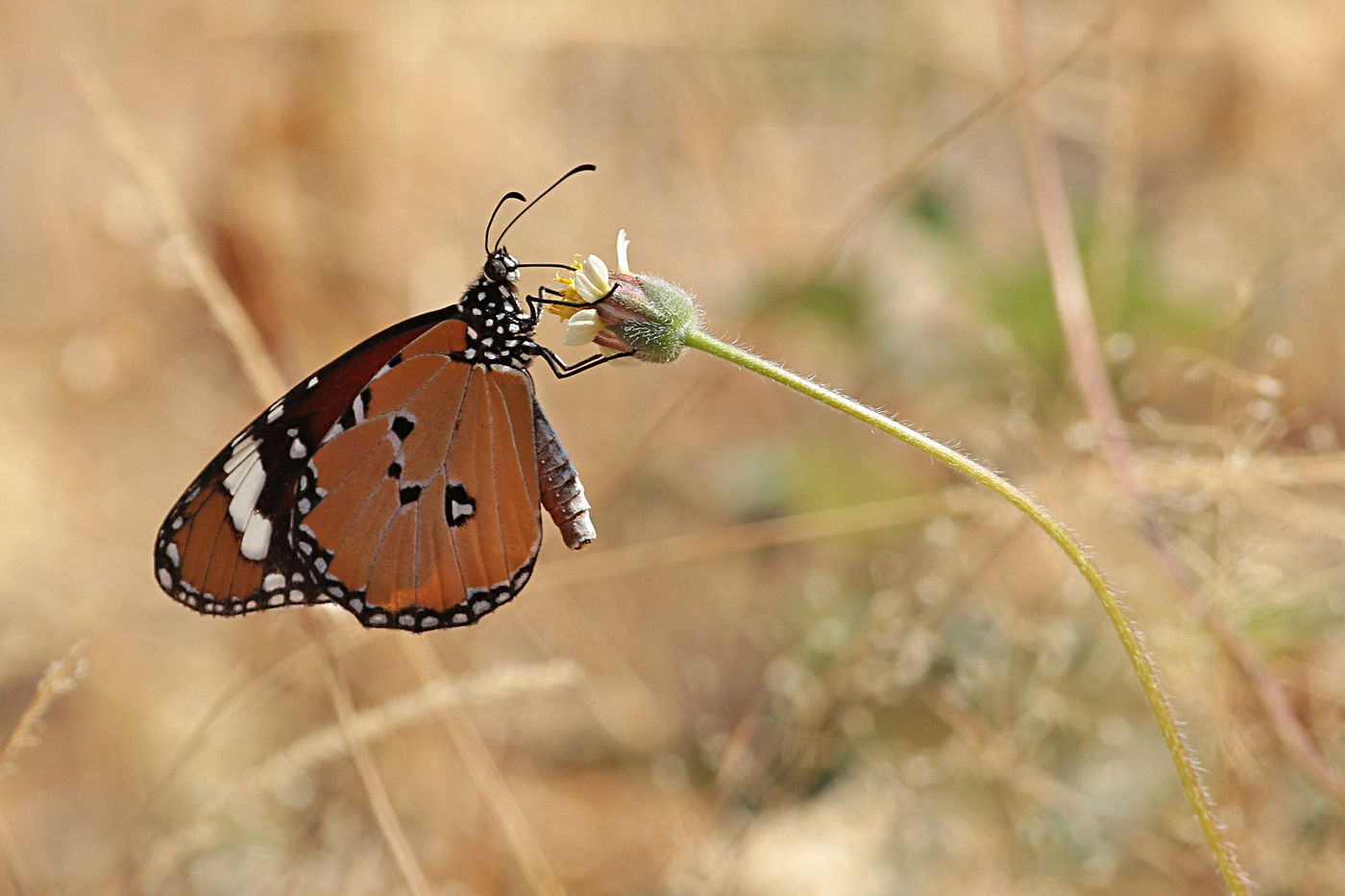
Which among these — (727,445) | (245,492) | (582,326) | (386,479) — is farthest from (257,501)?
(727,445)

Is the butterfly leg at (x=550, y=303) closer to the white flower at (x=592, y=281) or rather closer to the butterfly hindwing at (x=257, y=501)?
the white flower at (x=592, y=281)

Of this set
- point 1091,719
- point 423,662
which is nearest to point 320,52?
point 423,662

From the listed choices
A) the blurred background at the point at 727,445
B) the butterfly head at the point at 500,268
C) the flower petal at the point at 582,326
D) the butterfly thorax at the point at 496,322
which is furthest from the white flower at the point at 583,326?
the blurred background at the point at 727,445

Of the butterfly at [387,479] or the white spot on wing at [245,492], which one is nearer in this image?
the butterfly at [387,479]

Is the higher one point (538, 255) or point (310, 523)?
point (538, 255)

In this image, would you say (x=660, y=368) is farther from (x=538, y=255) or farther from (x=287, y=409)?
(x=287, y=409)

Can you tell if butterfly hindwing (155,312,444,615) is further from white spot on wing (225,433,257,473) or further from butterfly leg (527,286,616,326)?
butterfly leg (527,286,616,326)
